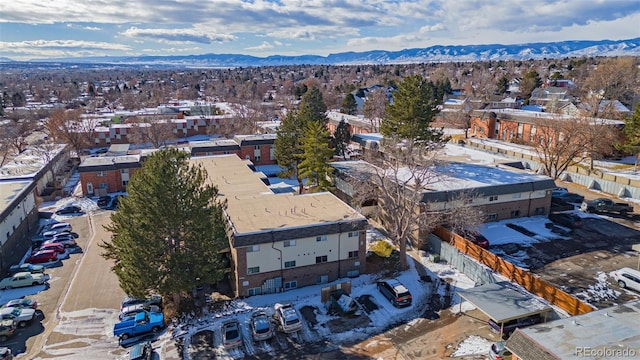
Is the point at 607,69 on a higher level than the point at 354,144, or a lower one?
higher

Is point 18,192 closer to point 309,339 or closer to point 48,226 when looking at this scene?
point 48,226

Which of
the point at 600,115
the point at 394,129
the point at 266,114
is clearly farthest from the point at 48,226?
the point at 600,115

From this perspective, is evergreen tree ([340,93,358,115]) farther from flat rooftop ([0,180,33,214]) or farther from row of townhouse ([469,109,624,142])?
flat rooftop ([0,180,33,214])

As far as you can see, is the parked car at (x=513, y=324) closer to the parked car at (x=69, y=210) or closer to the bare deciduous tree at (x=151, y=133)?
the parked car at (x=69, y=210)

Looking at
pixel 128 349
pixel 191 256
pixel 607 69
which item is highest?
pixel 607 69

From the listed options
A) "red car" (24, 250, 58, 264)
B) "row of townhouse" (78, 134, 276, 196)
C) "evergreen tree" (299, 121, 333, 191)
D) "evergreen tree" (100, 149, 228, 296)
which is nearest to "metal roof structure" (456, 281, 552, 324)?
"evergreen tree" (100, 149, 228, 296)

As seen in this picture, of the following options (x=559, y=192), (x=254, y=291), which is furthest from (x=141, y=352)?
(x=559, y=192)
